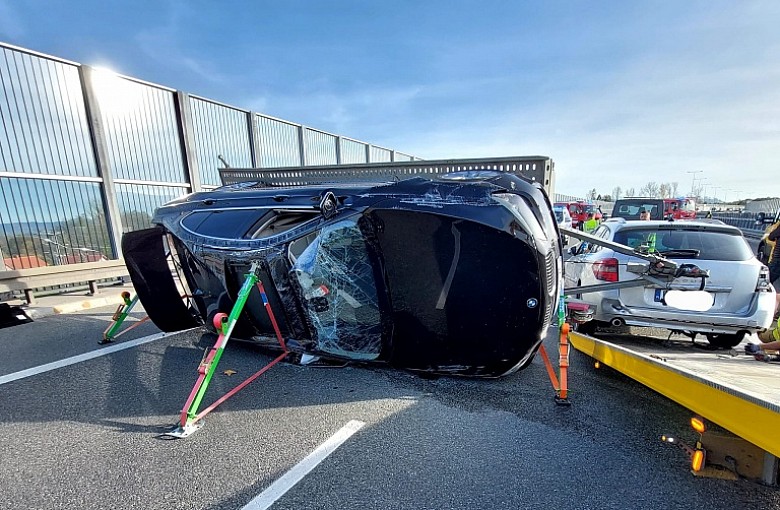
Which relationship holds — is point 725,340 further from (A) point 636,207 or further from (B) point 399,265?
(A) point 636,207

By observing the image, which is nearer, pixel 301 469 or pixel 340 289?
pixel 301 469

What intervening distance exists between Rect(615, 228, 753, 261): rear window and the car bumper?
0.43 m

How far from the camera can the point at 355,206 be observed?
8.88 ft

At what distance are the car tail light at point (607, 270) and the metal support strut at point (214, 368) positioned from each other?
3195 millimetres

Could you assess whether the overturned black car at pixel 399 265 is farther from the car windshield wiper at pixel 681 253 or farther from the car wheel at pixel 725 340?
the car wheel at pixel 725 340

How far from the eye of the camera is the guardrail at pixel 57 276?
5306 mm

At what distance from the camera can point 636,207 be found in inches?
588

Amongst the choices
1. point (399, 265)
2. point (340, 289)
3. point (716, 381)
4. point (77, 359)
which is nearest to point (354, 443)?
point (340, 289)

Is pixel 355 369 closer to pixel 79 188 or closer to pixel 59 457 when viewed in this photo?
pixel 59 457

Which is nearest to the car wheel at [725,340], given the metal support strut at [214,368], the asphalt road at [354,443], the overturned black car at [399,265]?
the asphalt road at [354,443]

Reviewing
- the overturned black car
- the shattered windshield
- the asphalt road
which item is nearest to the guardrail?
the asphalt road

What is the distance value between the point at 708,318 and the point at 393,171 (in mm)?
3258

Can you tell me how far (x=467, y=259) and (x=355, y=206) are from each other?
3.07 feet

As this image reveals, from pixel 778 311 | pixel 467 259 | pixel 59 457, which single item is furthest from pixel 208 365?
pixel 778 311
